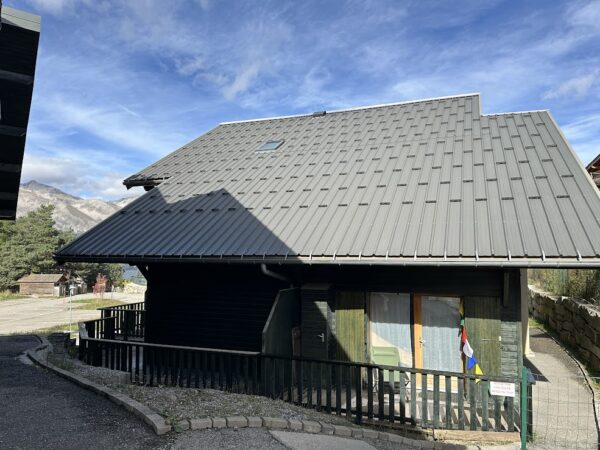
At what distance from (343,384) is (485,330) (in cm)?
289

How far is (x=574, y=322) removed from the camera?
13570mm

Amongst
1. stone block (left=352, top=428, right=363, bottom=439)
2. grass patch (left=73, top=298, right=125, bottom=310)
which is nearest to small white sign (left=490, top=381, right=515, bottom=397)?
stone block (left=352, top=428, right=363, bottom=439)

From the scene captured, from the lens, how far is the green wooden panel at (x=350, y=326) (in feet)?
28.6

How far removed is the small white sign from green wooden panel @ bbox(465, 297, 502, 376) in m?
1.50

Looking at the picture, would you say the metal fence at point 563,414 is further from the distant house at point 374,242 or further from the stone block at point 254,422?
the stone block at point 254,422

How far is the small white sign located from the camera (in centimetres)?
607

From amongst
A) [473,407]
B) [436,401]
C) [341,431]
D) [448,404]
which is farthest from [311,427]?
[473,407]

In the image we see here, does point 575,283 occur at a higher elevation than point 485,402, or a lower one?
higher

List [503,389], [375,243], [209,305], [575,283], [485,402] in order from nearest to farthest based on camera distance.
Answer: [503,389]
[485,402]
[375,243]
[209,305]
[575,283]

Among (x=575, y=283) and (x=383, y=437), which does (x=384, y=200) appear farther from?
(x=575, y=283)

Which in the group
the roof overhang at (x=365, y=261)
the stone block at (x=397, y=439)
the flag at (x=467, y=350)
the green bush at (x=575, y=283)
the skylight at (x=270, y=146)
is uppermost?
the skylight at (x=270, y=146)

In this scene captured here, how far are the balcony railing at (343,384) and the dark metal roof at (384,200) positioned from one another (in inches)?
72.2

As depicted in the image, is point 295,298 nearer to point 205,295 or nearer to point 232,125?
point 205,295

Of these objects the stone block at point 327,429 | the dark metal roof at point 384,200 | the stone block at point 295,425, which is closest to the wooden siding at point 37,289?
the dark metal roof at point 384,200
